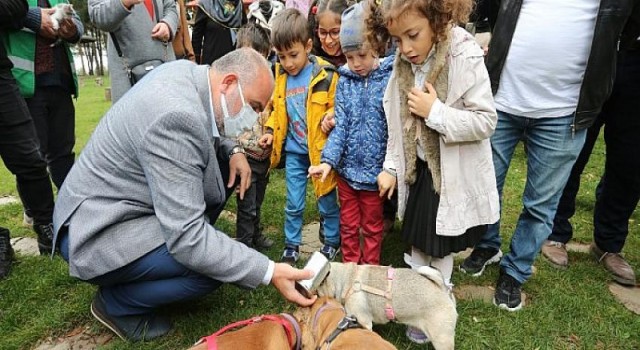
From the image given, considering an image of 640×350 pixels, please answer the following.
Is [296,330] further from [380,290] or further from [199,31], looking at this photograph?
[199,31]

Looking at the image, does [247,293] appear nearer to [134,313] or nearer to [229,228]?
[134,313]

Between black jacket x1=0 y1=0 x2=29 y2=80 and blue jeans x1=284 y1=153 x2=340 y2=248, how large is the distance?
6.76ft

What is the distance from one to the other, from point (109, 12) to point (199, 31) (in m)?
2.50

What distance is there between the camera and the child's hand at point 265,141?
3.51 m

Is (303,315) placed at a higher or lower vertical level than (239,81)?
lower

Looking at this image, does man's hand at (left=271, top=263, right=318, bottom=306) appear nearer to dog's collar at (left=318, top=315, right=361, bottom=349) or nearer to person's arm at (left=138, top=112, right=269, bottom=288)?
person's arm at (left=138, top=112, right=269, bottom=288)

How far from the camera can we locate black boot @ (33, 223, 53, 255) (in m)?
3.60

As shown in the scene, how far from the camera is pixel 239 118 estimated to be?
2.38m

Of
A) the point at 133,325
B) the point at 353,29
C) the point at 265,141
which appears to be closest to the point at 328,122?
the point at 265,141

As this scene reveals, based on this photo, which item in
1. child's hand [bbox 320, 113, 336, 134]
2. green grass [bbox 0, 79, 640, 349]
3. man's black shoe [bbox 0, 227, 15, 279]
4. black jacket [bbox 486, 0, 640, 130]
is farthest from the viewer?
man's black shoe [bbox 0, 227, 15, 279]

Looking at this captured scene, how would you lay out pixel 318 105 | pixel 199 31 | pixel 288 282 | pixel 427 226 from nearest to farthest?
1. pixel 288 282
2. pixel 427 226
3. pixel 318 105
4. pixel 199 31

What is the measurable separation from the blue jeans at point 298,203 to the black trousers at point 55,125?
2001mm

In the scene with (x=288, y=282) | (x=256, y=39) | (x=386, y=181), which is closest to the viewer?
(x=288, y=282)

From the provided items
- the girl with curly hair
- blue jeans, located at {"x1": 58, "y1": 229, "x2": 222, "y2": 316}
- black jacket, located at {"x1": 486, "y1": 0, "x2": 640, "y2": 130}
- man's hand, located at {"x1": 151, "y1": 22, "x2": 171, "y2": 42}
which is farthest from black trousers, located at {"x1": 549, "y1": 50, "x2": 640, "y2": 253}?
man's hand, located at {"x1": 151, "y1": 22, "x2": 171, "y2": 42}
